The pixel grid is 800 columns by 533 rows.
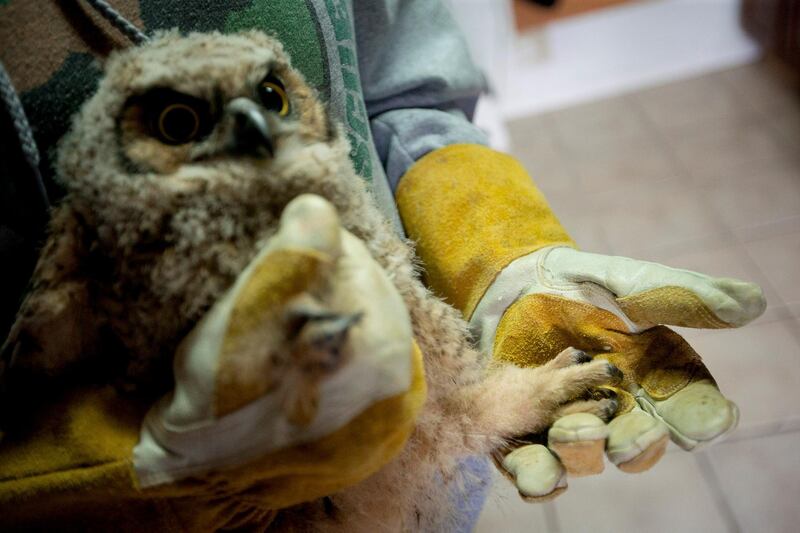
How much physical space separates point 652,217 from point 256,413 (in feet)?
5.52

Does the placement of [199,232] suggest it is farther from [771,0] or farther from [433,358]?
[771,0]

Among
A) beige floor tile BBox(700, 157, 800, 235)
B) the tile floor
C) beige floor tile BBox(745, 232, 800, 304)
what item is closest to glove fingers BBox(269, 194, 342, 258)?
the tile floor

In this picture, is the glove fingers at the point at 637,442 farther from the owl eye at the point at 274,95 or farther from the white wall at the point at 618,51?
the white wall at the point at 618,51

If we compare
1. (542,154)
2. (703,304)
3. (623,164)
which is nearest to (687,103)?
(623,164)

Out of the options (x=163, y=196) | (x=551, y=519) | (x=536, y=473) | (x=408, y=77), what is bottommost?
(x=551, y=519)

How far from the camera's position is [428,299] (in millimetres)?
506

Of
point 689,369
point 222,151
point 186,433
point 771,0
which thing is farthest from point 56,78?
point 771,0

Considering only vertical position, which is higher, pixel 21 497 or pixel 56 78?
pixel 56 78

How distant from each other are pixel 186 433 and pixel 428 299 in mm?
220

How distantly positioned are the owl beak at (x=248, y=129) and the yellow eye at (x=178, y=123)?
0.03 m

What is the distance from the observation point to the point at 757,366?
1310 millimetres

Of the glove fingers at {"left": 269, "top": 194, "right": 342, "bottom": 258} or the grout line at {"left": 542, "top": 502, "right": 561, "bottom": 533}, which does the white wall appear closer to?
the grout line at {"left": 542, "top": 502, "right": 561, "bottom": 533}

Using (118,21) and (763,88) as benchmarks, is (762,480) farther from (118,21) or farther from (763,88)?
(763,88)

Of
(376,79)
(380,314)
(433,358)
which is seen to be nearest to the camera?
(380,314)
